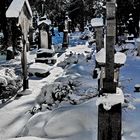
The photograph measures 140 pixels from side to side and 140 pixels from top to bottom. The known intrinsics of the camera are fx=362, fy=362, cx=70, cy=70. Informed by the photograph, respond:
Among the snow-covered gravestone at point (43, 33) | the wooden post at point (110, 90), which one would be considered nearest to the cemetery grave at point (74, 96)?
the wooden post at point (110, 90)

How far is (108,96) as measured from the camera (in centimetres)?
513

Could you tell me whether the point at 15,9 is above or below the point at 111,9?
above

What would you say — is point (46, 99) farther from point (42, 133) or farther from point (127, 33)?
point (127, 33)

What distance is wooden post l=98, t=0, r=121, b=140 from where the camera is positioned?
16.3 ft

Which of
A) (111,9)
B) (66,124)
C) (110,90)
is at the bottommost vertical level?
(66,124)

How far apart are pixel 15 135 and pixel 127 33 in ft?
57.9

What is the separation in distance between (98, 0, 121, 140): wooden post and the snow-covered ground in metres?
0.98

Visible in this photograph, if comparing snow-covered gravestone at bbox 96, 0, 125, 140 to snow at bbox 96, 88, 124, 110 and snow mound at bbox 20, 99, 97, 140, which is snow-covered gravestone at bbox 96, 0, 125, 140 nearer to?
snow at bbox 96, 88, 124, 110

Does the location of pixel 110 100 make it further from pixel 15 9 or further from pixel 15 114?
pixel 15 9

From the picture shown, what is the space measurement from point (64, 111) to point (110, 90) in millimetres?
2247

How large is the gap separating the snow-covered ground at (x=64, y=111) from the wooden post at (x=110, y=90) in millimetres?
979

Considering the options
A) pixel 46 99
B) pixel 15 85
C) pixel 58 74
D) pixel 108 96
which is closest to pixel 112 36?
pixel 108 96

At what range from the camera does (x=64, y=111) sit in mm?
7238

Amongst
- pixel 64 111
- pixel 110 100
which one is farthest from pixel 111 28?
pixel 64 111
